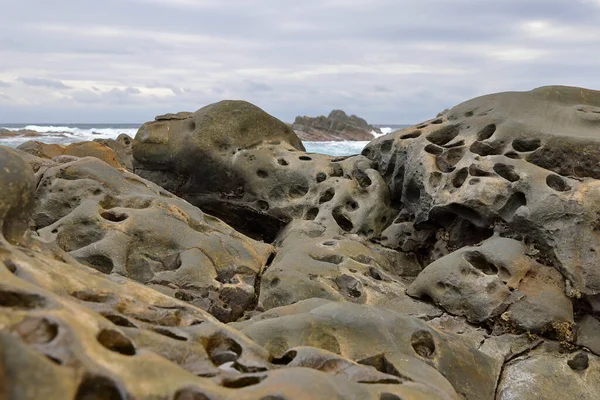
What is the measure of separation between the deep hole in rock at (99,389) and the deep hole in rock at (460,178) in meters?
5.86

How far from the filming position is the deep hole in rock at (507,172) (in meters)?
6.73

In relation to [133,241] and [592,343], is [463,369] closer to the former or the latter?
[592,343]

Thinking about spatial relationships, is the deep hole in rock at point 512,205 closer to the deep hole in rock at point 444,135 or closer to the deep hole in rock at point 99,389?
the deep hole in rock at point 444,135

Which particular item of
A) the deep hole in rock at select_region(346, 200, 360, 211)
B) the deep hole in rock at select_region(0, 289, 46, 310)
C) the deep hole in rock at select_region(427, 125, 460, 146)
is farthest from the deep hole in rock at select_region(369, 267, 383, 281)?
the deep hole in rock at select_region(0, 289, 46, 310)

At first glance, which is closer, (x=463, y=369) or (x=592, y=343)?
(x=463, y=369)

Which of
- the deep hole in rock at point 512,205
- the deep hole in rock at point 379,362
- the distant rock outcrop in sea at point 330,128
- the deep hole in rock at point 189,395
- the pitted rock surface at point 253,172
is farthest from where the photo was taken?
the distant rock outcrop in sea at point 330,128

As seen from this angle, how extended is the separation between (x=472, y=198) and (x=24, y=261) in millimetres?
5173

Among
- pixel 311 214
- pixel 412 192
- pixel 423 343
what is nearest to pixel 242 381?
pixel 423 343

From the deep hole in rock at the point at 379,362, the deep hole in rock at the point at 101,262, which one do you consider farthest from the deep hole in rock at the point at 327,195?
the deep hole in rock at the point at 379,362

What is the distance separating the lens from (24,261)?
2.82m

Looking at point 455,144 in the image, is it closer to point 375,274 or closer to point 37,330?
point 375,274

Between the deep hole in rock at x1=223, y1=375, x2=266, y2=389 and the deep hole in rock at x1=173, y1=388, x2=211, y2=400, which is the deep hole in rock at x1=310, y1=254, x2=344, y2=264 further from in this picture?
the deep hole in rock at x1=173, y1=388, x2=211, y2=400

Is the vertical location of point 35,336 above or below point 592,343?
above

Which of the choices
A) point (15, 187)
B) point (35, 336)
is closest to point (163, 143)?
point (15, 187)
